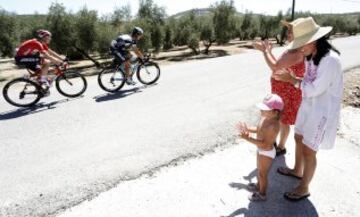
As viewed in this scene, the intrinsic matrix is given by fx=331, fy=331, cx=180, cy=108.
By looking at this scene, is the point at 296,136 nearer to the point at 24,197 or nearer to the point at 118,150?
the point at 118,150

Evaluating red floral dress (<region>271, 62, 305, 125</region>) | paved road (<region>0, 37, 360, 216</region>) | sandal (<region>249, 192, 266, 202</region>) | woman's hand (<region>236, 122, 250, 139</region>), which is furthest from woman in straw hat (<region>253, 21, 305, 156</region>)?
paved road (<region>0, 37, 360, 216</region>)

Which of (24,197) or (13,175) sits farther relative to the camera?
(13,175)

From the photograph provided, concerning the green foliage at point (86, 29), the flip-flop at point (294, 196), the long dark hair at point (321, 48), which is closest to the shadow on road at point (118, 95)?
the flip-flop at point (294, 196)

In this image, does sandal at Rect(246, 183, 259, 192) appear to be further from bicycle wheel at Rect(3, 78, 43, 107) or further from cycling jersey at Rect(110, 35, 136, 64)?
cycling jersey at Rect(110, 35, 136, 64)

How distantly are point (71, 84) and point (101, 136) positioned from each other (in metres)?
3.67

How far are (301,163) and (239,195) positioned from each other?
970 millimetres

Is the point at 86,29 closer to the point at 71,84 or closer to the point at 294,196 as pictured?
the point at 71,84

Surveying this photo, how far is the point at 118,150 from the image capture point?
5.28 meters

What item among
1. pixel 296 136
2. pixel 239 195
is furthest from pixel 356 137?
pixel 239 195

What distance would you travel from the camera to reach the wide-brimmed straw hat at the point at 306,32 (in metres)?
3.33

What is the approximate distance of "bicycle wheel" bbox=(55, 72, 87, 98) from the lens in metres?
8.87

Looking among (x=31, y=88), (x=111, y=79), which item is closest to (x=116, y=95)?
(x=111, y=79)

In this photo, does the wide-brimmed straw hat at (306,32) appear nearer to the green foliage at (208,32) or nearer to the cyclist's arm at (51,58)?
the cyclist's arm at (51,58)

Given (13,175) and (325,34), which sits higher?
(325,34)
